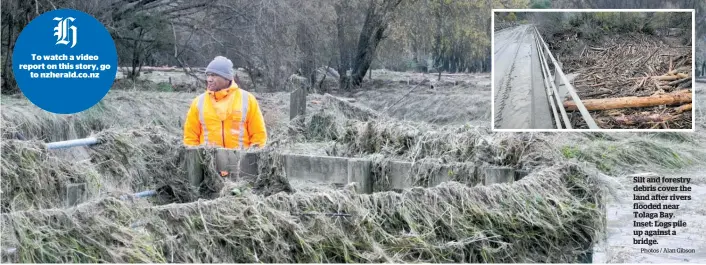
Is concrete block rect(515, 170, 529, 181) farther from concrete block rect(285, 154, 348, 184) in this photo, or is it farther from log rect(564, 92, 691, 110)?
log rect(564, 92, 691, 110)

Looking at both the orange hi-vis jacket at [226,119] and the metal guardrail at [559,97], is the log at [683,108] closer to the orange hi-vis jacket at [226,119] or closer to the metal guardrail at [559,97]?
the metal guardrail at [559,97]

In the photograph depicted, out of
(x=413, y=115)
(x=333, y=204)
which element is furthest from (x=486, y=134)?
(x=413, y=115)

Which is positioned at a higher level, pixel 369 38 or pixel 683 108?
pixel 369 38

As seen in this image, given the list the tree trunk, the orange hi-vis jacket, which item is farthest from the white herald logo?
the tree trunk

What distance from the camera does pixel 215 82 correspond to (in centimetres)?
871

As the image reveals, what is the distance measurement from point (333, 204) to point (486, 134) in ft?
9.53

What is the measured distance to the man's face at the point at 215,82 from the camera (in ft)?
28.5

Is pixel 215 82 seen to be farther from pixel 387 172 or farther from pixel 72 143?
pixel 387 172

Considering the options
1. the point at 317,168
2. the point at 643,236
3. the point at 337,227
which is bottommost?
the point at 643,236

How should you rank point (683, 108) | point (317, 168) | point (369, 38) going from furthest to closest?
point (369, 38) → point (683, 108) → point (317, 168)

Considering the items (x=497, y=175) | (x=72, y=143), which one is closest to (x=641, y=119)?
(x=497, y=175)

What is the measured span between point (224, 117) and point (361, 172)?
2139mm

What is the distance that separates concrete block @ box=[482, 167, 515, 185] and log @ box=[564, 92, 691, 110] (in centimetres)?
247

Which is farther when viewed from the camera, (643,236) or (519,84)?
(519,84)
